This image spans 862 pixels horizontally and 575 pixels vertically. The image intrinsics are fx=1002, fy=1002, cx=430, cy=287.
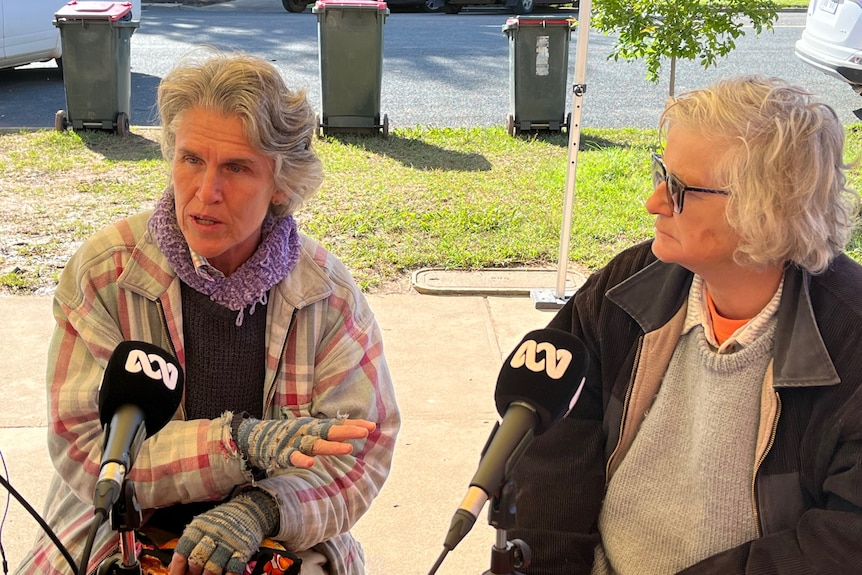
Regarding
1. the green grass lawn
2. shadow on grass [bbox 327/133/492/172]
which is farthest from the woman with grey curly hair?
shadow on grass [bbox 327/133/492/172]

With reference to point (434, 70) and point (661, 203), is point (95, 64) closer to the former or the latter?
point (434, 70)

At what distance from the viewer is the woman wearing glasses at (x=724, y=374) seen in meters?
2.00

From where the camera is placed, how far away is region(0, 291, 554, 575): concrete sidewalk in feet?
11.3

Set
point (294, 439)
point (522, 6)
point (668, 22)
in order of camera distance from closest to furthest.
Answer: point (294, 439) < point (668, 22) < point (522, 6)

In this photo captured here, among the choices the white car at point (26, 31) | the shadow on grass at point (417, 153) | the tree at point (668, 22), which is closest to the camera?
the tree at point (668, 22)

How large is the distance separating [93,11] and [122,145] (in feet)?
3.83

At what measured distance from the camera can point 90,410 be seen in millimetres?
2248

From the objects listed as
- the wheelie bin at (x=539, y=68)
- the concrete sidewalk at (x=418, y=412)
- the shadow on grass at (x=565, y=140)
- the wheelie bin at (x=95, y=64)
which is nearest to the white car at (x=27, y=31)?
the wheelie bin at (x=95, y=64)

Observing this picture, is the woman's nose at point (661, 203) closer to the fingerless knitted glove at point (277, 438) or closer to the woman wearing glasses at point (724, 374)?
the woman wearing glasses at point (724, 374)

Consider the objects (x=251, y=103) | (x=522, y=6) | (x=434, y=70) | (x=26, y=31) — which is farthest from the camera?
(x=522, y=6)

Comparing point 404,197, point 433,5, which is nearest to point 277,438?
point 404,197

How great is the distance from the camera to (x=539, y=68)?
27.8 ft

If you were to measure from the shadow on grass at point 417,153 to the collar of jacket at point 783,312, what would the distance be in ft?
17.6

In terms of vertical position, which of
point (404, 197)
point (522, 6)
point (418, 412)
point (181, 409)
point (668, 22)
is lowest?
point (418, 412)
